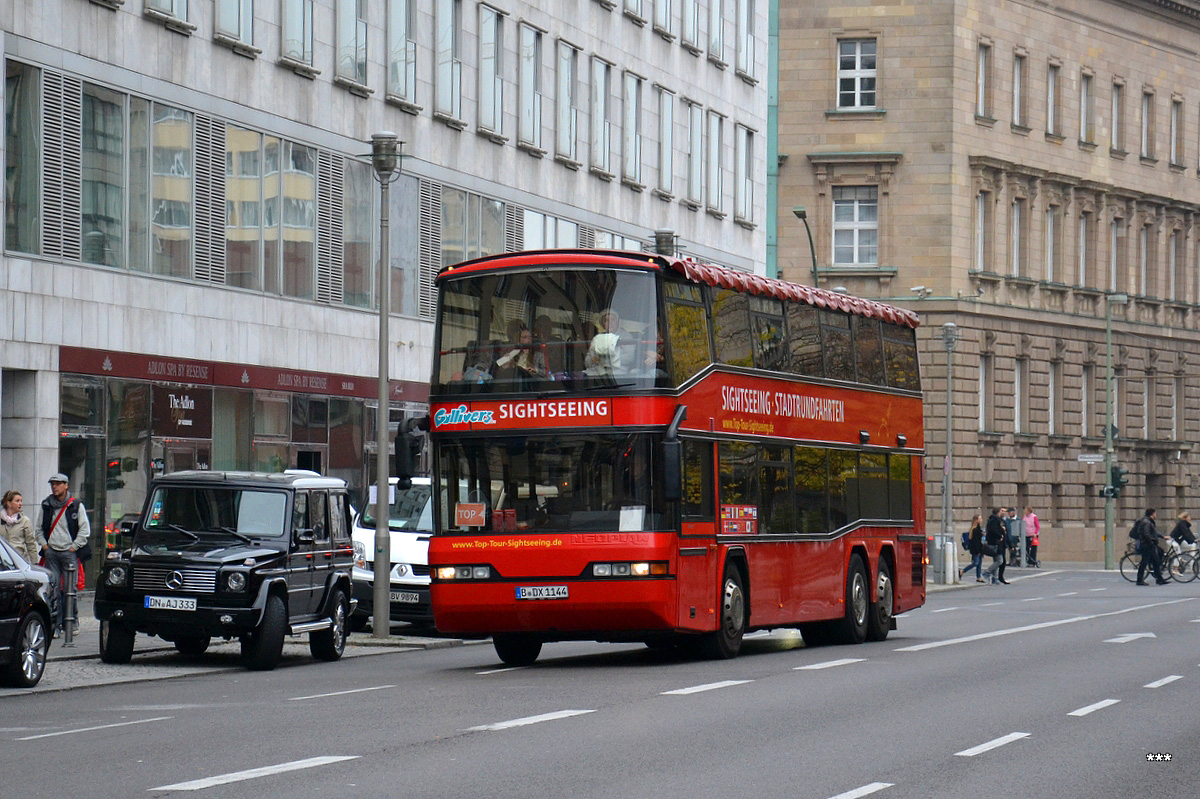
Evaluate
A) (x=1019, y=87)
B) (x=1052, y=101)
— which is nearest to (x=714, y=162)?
(x=1019, y=87)

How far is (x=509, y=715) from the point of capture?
16125mm

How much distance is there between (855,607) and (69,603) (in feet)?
30.3

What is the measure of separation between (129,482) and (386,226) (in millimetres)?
7539

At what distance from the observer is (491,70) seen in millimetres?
45312

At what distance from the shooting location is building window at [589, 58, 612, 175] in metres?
49.8

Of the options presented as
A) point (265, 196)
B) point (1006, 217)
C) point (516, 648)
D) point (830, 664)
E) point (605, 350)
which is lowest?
point (830, 664)

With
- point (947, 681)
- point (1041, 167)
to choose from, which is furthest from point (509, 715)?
point (1041, 167)

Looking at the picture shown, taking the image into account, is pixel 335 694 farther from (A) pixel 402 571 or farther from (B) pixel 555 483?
(A) pixel 402 571

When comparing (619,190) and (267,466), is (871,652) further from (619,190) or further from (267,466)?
(619,190)

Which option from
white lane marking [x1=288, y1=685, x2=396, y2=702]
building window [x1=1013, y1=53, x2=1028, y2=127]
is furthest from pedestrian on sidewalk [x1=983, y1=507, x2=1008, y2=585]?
white lane marking [x1=288, y1=685, x2=396, y2=702]

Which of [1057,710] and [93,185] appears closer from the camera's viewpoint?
[1057,710]

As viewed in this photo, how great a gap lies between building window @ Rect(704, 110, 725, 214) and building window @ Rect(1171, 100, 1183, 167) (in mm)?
33957

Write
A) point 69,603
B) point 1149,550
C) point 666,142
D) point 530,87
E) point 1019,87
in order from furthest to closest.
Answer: point 1019,87 < point 666,142 < point 1149,550 < point 530,87 < point 69,603

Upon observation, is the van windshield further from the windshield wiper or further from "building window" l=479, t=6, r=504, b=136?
"building window" l=479, t=6, r=504, b=136
